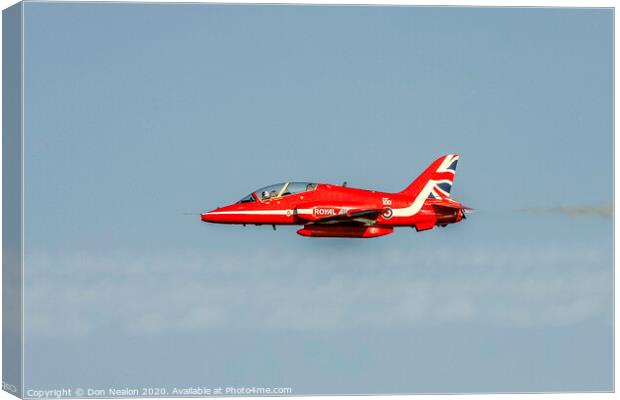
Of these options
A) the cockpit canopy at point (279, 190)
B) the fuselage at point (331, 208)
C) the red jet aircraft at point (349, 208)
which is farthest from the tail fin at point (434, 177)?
the cockpit canopy at point (279, 190)

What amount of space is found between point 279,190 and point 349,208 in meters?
2.24

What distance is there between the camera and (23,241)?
59812 millimetres

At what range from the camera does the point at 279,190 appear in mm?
61844

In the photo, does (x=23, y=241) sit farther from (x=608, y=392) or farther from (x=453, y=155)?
(x=608, y=392)

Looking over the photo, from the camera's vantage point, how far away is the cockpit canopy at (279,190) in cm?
6169

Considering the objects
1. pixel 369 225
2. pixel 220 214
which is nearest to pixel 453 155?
pixel 369 225

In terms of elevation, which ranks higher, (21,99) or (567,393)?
(21,99)

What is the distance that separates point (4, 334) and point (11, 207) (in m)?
3.98

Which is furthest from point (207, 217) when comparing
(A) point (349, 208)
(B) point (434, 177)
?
(B) point (434, 177)

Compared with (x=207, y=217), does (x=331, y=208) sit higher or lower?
lower

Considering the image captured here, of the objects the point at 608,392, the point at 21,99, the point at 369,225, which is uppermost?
the point at 21,99

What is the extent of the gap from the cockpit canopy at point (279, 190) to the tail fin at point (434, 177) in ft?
9.95

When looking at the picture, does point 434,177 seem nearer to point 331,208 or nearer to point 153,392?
point 331,208

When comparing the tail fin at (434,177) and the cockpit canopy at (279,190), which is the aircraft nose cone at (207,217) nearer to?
the cockpit canopy at (279,190)
